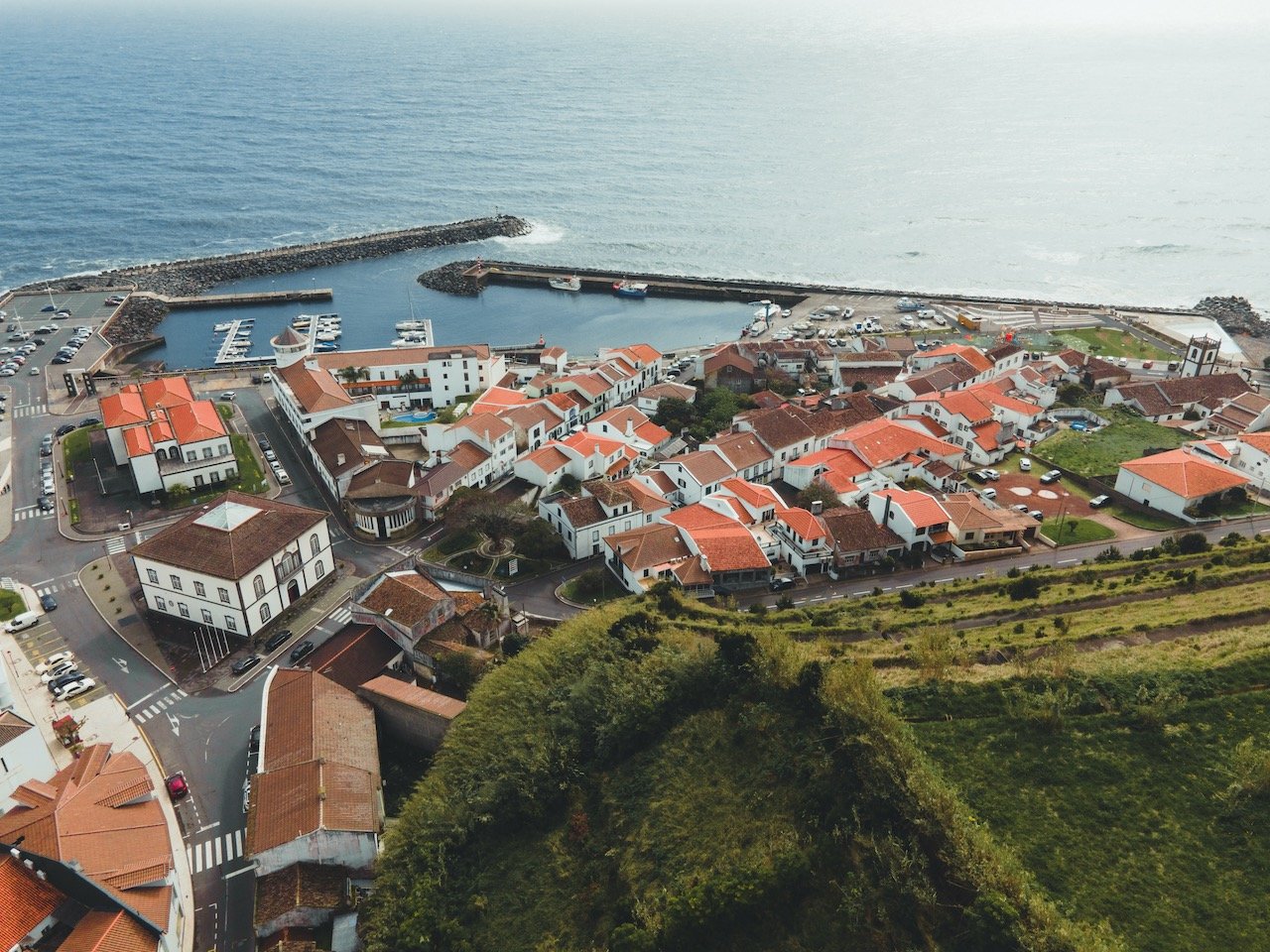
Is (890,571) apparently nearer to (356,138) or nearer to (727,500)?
(727,500)

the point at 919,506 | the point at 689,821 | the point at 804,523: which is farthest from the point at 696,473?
the point at 689,821

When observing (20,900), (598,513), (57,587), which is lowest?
(57,587)

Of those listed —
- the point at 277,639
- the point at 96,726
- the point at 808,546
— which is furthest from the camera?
the point at 808,546

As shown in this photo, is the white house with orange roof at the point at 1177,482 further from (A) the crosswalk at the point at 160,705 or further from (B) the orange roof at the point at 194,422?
(B) the orange roof at the point at 194,422

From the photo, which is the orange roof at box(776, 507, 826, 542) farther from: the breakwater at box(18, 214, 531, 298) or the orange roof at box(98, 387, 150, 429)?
the breakwater at box(18, 214, 531, 298)

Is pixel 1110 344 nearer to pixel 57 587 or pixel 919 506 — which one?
pixel 919 506

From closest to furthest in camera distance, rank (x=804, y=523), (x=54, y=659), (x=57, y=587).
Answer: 1. (x=54, y=659)
2. (x=57, y=587)
3. (x=804, y=523)
